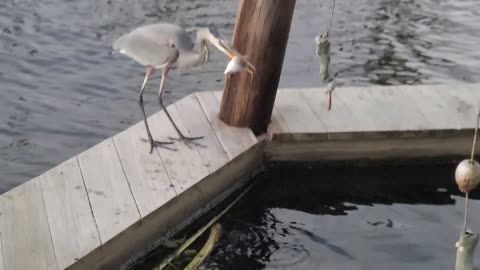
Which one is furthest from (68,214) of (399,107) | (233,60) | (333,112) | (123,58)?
(123,58)

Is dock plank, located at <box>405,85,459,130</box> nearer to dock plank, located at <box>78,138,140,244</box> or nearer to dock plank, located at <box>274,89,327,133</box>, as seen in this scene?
dock plank, located at <box>274,89,327,133</box>

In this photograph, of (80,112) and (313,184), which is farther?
(80,112)

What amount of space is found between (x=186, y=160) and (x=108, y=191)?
521 millimetres

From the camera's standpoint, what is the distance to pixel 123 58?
670cm

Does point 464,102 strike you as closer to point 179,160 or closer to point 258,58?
point 258,58

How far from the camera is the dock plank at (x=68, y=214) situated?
3.44m

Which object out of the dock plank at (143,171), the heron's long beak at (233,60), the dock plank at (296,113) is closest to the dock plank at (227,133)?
the dock plank at (296,113)

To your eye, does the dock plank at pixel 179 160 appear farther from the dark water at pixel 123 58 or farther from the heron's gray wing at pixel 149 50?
the dark water at pixel 123 58

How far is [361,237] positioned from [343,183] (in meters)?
0.56

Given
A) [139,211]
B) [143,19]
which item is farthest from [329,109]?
[143,19]

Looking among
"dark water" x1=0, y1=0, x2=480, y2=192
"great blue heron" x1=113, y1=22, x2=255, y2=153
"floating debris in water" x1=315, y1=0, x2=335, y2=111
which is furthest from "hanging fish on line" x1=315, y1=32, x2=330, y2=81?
"dark water" x1=0, y1=0, x2=480, y2=192

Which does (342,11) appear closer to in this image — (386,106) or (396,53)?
(396,53)

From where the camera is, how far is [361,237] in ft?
13.8

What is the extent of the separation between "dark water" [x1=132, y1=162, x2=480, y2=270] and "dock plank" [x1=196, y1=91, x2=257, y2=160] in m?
0.30
